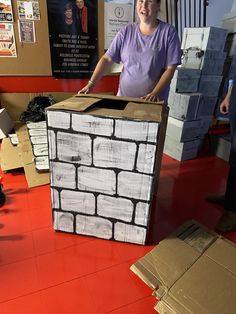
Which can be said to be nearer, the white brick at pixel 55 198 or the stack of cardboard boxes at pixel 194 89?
the white brick at pixel 55 198

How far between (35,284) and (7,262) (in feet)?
0.73

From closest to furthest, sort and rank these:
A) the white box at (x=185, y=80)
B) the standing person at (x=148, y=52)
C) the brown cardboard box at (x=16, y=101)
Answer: the standing person at (x=148, y=52)
the white box at (x=185, y=80)
the brown cardboard box at (x=16, y=101)

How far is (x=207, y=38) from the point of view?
231 centimetres

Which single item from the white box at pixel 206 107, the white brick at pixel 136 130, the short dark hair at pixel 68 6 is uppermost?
the short dark hair at pixel 68 6

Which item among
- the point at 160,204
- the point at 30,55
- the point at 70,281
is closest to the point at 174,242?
the point at 160,204

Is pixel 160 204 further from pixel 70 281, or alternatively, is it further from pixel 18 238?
pixel 18 238

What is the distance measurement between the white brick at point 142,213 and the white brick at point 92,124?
1.38ft

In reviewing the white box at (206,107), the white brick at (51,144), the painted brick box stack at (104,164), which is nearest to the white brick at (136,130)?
the painted brick box stack at (104,164)

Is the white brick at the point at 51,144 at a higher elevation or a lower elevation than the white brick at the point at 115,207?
higher

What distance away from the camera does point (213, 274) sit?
119cm

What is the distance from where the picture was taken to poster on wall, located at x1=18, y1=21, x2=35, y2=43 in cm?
249

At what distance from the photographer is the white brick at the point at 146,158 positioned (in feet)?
3.71

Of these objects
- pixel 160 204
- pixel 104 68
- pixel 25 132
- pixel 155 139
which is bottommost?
pixel 160 204

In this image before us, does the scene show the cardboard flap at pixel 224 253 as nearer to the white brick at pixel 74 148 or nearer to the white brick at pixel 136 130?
the white brick at pixel 136 130
